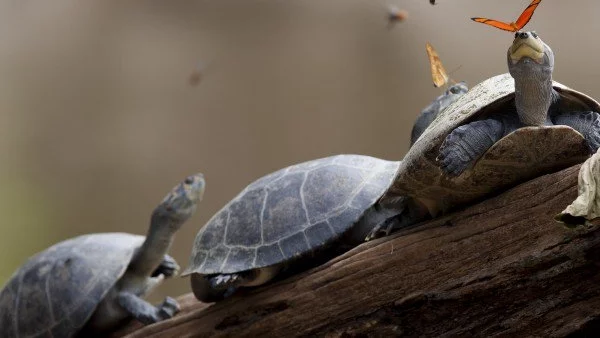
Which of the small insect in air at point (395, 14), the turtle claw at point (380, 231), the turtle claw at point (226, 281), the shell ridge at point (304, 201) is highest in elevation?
the small insect in air at point (395, 14)

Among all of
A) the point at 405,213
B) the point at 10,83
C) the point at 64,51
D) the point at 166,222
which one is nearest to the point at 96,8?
the point at 64,51

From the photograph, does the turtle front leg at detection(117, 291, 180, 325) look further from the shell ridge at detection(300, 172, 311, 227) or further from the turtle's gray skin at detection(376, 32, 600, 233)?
the turtle's gray skin at detection(376, 32, 600, 233)

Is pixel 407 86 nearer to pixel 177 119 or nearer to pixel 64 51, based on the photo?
pixel 177 119

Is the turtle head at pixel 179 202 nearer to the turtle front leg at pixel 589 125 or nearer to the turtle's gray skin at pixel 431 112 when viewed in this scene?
the turtle's gray skin at pixel 431 112

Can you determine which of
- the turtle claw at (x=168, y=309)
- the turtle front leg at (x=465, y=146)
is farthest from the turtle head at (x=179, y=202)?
the turtle front leg at (x=465, y=146)

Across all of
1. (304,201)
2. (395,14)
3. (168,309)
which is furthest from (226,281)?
(395,14)

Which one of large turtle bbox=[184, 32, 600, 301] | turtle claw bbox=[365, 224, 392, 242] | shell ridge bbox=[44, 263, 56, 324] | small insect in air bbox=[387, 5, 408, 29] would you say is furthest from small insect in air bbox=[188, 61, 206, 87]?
turtle claw bbox=[365, 224, 392, 242]
